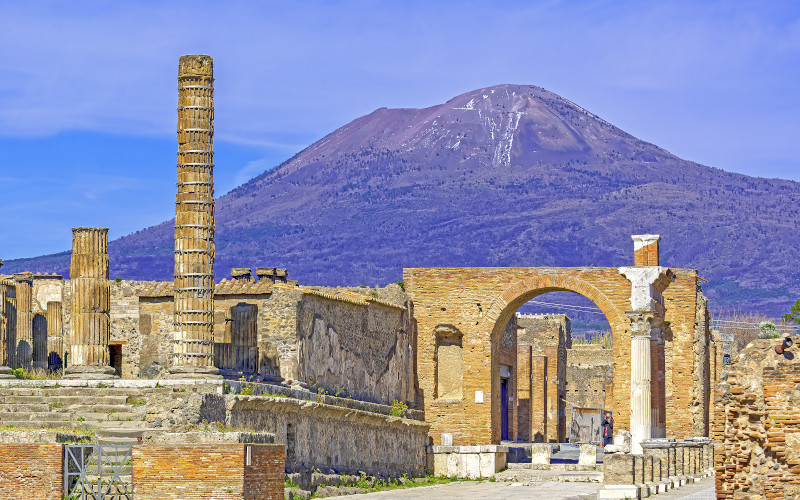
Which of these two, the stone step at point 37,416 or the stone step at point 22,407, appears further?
the stone step at point 22,407

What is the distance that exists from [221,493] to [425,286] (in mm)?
20940

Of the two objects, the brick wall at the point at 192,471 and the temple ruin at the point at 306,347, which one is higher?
the temple ruin at the point at 306,347

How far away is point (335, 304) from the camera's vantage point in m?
35.6

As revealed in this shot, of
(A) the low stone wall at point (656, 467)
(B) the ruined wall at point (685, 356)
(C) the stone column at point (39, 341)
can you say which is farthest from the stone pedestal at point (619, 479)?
(C) the stone column at point (39, 341)

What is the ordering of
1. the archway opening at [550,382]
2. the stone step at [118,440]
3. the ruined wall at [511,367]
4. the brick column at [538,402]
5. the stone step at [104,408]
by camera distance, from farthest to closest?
the brick column at [538,402]
the archway opening at [550,382]
the ruined wall at [511,367]
the stone step at [104,408]
the stone step at [118,440]

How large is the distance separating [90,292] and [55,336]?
6689mm

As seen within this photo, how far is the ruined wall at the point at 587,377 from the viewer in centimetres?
6381

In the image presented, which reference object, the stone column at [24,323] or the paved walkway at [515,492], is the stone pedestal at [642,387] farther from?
the stone column at [24,323]

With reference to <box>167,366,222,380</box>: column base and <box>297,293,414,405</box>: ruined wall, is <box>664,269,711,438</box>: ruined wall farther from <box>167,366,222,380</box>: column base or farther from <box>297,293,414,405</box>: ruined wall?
<box>167,366,222,380</box>: column base

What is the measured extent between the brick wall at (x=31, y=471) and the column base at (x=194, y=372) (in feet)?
25.7

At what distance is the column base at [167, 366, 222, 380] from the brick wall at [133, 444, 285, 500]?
810cm

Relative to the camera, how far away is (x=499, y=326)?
136 ft

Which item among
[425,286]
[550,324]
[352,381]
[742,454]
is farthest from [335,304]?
[550,324]

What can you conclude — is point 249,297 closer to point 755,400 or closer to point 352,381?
point 352,381
